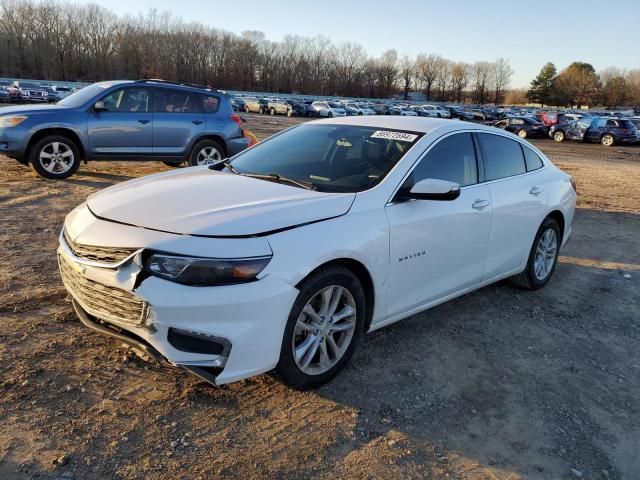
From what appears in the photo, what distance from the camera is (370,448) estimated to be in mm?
2791

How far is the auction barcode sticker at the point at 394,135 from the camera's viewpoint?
3996mm

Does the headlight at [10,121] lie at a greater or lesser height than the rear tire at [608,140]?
greater

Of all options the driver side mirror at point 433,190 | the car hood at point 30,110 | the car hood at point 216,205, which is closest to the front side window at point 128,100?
the car hood at point 30,110

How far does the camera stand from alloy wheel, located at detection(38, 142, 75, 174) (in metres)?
8.90

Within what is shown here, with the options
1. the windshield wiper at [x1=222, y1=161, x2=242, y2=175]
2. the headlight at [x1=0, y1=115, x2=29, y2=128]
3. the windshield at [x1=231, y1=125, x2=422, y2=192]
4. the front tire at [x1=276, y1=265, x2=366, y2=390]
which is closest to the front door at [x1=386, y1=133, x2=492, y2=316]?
the windshield at [x1=231, y1=125, x2=422, y2=192]

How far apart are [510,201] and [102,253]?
3329 millimetres

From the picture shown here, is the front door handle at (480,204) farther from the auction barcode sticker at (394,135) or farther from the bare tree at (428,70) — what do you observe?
the bare tree at (428,70)

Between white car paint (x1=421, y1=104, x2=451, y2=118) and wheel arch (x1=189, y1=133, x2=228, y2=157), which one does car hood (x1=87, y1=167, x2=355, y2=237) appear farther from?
white car paint (x1=421, y1=104, x2=451, y2=118)

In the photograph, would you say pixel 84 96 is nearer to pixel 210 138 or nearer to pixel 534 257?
pixel 210 138

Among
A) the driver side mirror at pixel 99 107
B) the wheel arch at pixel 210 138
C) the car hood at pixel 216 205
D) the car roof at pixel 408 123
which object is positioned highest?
the car roof at pixel 408 123

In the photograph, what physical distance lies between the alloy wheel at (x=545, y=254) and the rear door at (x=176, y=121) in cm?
685

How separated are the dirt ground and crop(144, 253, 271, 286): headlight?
2.66 feet

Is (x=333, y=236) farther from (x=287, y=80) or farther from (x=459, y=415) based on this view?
(x=287, y=80)

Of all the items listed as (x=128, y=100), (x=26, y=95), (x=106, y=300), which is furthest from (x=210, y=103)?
(x=26, y=95)
